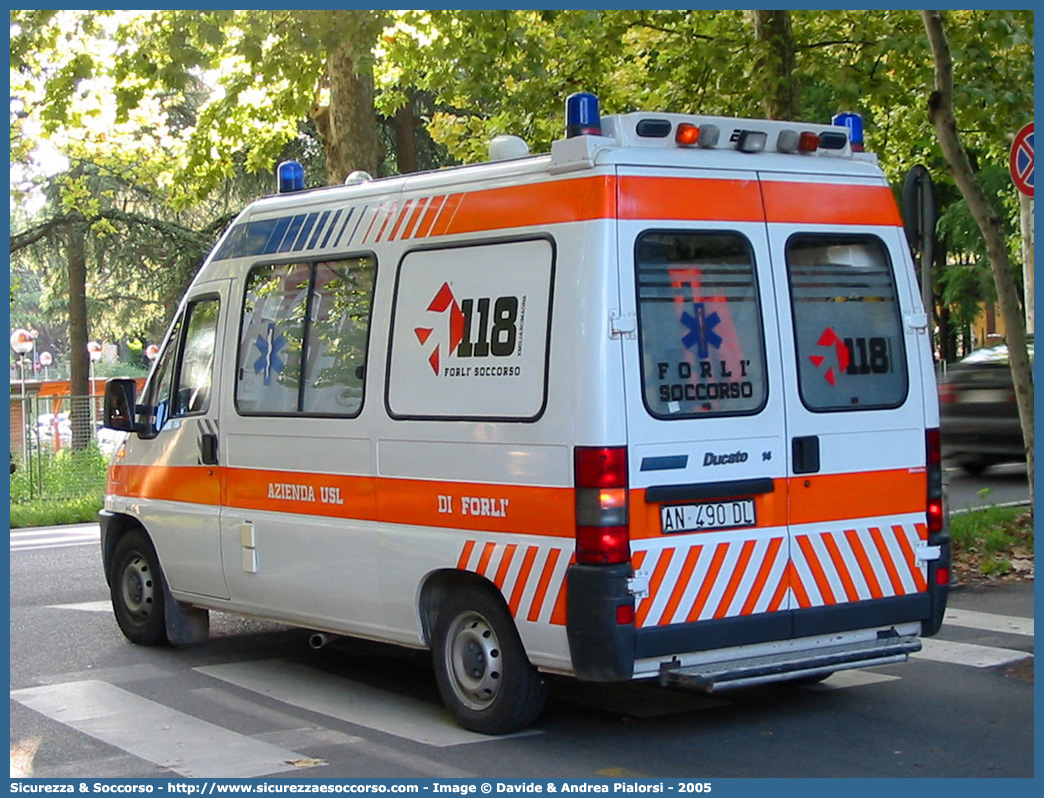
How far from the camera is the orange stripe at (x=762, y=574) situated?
6738 mm

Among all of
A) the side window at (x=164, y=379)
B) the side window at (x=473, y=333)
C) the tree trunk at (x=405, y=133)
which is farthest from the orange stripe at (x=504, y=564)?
the tree trunk at (x=405, y=133)

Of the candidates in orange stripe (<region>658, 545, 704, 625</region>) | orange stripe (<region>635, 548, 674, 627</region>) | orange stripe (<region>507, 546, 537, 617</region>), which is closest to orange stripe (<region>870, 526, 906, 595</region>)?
orange stripe (<region>658, 545, 704, 625</region>)

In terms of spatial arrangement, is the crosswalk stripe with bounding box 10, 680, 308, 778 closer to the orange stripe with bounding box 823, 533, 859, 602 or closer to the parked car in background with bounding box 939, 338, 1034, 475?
the orange stripe with bounding box 823, 533, 859, 602

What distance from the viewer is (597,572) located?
6.31 m

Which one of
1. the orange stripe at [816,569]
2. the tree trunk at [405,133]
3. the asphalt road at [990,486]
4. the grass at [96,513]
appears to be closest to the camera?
the orange stripe at [816,569]

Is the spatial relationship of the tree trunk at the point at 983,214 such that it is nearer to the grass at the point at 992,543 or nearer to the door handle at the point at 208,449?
the grass at the point at 992,543

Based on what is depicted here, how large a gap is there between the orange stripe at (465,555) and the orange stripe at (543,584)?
0.45 m

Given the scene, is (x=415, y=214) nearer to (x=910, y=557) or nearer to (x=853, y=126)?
(x=853, y=126)

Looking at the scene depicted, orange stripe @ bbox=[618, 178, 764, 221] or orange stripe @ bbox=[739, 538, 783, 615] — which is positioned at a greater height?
orange stripe @ bbox=[618, 178, 764, 221]

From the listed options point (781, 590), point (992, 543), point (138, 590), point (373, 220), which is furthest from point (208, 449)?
point (992, 543)

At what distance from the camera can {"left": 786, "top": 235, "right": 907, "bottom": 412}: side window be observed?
7066 mm

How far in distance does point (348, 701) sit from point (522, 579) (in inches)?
66.4

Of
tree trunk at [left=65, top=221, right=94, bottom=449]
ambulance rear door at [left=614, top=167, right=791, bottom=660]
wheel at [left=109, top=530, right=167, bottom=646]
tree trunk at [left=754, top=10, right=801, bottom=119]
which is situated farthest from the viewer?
tree trunk at [left=65, top=221, right=94, bottom=449]

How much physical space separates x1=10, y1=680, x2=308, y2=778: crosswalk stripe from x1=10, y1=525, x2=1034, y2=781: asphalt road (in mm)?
15
